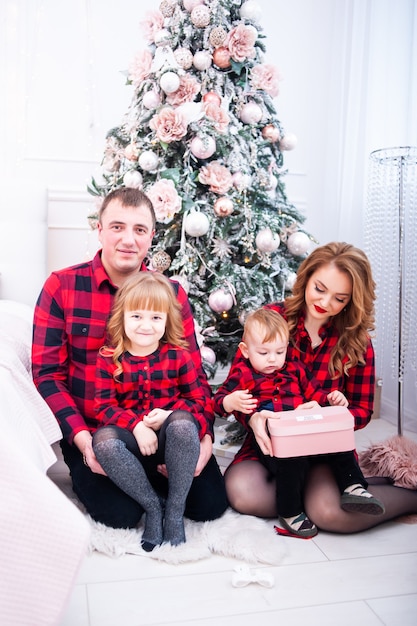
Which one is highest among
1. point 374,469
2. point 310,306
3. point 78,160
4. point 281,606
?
point 78,160

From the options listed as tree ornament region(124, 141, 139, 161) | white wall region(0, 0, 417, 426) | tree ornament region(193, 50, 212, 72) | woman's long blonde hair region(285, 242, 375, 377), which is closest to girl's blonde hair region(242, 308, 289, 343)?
woman's long blonde hair region(285, 242, 375, 377)

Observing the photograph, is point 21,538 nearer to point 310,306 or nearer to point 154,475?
point 154,475

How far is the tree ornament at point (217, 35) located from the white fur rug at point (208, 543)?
1.83 metres

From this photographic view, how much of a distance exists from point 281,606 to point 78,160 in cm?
264

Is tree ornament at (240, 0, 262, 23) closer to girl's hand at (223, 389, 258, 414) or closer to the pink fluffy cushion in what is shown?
girl's hand at (223, 389, 258, 414)

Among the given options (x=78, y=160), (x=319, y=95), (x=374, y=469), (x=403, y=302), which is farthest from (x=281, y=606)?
(x=319, y=95)

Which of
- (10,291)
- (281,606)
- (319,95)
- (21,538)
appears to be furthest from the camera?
(319,95)

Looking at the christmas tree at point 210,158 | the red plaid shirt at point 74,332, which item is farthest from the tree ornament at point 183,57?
the red plaid shirt at point 74,332

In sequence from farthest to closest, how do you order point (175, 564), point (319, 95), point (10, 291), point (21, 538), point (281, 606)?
point (319, 95) → point (10, 291) → point (175, 564) → point (281, 606) → point (21, 538)

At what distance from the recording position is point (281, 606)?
4.48 feet

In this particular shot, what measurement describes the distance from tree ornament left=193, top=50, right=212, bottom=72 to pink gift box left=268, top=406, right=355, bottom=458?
1496mm

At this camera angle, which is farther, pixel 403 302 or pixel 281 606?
pixel 403 302

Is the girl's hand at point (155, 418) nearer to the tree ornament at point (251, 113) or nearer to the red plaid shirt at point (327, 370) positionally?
the red plaid shirt at point (327, 370)

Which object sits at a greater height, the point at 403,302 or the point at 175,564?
the point at 403,302
